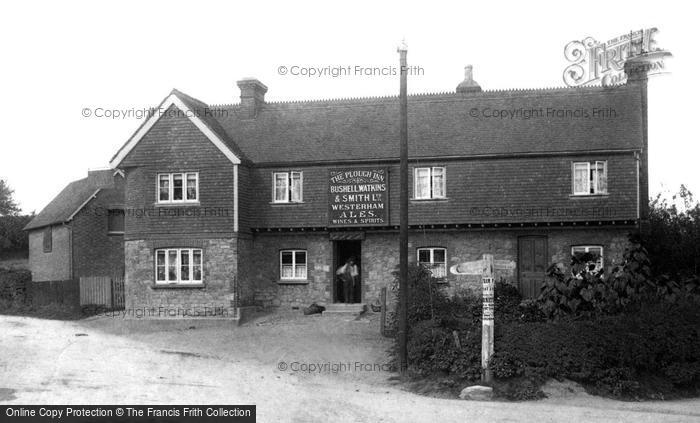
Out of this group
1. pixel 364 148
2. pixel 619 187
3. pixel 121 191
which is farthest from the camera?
pixel 121 191

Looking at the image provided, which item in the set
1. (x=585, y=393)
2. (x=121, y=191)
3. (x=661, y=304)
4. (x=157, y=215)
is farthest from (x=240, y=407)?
→ (x=121, y=191)

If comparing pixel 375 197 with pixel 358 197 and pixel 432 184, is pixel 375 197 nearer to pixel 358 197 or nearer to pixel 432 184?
pixel 358 197

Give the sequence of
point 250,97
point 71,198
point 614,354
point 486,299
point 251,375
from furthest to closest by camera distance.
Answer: point 71,198 → point 250,97 → point 251,375 → point 486,299 → point 614,354

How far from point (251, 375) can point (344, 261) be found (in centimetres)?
1308

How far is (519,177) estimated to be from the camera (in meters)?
26.9

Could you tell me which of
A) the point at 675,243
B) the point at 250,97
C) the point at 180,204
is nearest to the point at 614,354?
the point at 675,243

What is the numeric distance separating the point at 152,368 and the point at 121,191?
26.1m

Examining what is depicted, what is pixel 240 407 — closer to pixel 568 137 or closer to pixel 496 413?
pixel 496 413

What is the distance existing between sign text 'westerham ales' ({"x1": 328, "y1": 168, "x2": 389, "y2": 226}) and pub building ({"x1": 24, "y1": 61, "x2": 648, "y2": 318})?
0.17 ft

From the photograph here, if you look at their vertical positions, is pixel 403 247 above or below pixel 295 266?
above

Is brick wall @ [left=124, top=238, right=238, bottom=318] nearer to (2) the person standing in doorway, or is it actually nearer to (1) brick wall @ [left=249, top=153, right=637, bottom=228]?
(1) brick wall @ [left=249, top=153, right=637, bottom=228]

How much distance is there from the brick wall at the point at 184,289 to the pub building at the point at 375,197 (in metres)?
0.04

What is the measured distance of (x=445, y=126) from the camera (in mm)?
28781

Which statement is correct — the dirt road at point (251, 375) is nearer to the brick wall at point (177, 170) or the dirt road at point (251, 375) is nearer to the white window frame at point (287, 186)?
the brick wall at point (177, 170)
